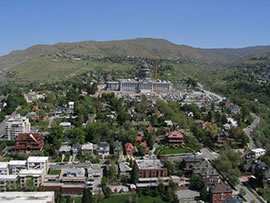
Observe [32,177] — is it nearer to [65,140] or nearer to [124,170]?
[124,170]

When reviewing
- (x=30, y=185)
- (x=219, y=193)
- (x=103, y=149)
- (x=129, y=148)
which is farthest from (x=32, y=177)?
(x=219, y=193)

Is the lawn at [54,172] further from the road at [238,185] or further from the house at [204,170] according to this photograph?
the road at [238,185]

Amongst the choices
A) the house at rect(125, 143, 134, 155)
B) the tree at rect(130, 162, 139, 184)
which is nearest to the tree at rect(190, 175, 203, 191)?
the tree at rect(130, 162, 139, 184)

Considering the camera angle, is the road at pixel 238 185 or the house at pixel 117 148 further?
the house at pixel 117 148

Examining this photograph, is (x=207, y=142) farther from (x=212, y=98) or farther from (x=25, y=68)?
(x=25, y=68)

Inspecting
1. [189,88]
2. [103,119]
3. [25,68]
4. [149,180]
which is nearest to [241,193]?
[149,180]

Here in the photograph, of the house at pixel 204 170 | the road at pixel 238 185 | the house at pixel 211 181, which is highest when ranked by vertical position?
the house at pixel 204 170

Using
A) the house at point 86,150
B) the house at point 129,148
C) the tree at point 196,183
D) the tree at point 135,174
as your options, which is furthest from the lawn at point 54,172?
the tree at point 196,183
